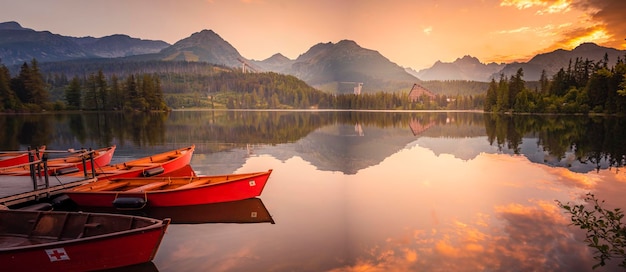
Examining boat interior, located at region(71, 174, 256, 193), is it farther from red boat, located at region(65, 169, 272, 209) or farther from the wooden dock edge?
the wooden dock edge

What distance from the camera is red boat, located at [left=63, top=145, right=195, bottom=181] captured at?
1856cm

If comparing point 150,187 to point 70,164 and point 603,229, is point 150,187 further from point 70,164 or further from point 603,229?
point 603,229

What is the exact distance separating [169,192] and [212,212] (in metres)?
2.02

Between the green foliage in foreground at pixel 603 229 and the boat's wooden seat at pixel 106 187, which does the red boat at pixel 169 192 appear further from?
the green foliage in foreground at pixel 603 229

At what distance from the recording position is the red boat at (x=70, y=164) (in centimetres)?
1755

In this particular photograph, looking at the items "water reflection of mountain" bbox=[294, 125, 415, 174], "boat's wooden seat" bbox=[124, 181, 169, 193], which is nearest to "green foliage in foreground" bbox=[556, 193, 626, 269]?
"water reflection of mountain" bbox=[294, 125, 415, 174]

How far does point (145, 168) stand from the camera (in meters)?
20.0

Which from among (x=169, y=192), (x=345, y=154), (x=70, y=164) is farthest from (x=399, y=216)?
(x=70, y=164)

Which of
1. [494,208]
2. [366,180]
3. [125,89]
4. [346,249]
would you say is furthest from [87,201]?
[125,89]

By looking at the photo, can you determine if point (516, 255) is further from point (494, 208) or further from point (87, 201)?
point (87, 201)

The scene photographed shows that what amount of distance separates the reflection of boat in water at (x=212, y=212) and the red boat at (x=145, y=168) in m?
3.68

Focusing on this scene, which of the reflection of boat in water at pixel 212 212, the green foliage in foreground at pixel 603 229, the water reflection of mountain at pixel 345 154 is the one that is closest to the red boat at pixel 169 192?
the reflection of boat in water at pixel 212 212

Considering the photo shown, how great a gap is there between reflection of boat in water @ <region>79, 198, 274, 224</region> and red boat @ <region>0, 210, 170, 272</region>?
3.87 meters

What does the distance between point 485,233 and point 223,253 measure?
857 cm
